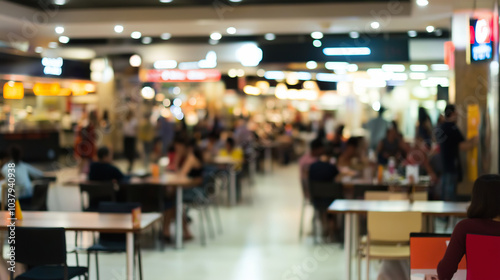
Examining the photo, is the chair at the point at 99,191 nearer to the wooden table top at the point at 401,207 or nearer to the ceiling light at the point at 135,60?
the wooden table top at the point at 401,207

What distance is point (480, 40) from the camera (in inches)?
291

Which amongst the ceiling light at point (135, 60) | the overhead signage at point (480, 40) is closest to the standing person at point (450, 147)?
the overhead signage at point (480, 40)

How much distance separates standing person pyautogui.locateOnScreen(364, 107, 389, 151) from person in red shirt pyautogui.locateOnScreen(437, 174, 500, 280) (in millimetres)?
8633

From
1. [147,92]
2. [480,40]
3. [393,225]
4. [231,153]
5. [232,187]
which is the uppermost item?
[147,92]

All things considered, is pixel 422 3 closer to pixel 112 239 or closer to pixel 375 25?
pixel 375 25

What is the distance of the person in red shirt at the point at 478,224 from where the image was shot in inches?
134

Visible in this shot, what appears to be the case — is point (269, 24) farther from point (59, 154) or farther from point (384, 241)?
point (59, 154)

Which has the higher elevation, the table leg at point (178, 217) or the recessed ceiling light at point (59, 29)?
the recessed ceiling light at point (59, 29)

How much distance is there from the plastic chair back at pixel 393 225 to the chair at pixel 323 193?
7.47 feet

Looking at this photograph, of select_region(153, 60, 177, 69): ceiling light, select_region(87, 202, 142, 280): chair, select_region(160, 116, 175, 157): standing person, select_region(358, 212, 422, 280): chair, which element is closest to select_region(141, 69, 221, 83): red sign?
select_region(153, 60, 177, 69): ceiling light

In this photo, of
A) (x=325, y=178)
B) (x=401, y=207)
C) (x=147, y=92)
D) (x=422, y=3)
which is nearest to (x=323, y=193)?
(x=325, y=178)

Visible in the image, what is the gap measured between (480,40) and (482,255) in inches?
181

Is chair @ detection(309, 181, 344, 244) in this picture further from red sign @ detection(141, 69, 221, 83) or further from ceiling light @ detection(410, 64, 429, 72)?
red sign @ detection(141, 69, 221, 83)

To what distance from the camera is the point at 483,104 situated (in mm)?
8320
